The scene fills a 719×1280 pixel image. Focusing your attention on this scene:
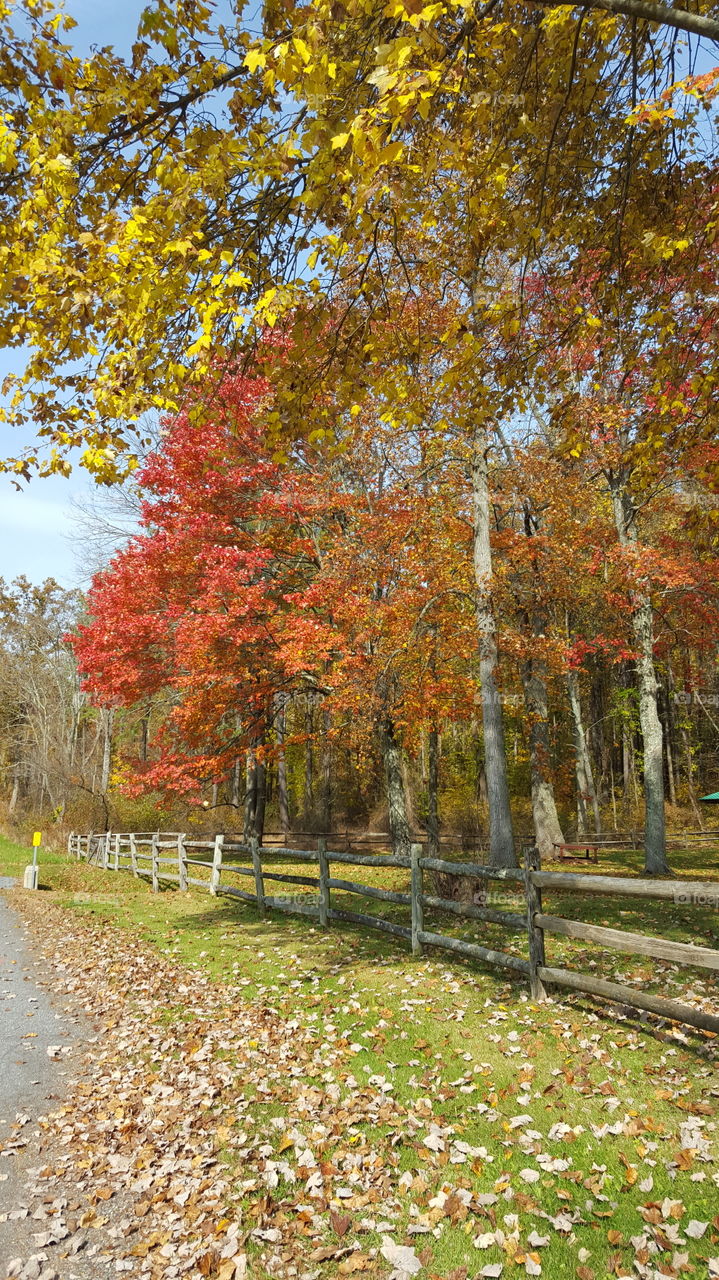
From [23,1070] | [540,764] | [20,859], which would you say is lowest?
[20,859]

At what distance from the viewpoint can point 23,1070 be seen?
19.7 ft

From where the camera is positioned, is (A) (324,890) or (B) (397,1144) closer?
(B) (397,1144)

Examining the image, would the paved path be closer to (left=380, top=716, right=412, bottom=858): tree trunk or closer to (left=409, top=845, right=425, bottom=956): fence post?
(left=409, top=845, right=425, bottom=956): fence post

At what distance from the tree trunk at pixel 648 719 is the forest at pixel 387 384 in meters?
0.10

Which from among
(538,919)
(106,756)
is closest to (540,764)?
(538,919)

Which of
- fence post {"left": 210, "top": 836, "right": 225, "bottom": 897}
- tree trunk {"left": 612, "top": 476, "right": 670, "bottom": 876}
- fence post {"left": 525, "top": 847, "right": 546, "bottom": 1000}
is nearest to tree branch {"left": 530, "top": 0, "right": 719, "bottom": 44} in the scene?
fence post {"left": 525, "top": 847, "right": 546, "bottom": 1000}

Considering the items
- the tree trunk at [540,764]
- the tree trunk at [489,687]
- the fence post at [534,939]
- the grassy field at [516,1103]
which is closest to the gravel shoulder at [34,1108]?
the grassy field at [516,1103]

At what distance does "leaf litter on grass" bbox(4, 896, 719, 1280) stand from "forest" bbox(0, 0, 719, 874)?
4.57 meters

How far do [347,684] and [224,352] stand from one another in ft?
35.8

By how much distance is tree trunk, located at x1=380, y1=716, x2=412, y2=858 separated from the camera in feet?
59.4

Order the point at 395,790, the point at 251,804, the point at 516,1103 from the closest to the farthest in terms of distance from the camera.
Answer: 1. the point at 516,1103
2. the point at 395,790
3. the point at 251,804

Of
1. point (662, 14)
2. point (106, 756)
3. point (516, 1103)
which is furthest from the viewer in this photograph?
point (106, 756)

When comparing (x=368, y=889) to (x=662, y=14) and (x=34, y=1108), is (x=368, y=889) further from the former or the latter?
(x=662, y=14)

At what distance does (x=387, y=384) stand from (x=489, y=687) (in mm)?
8949
